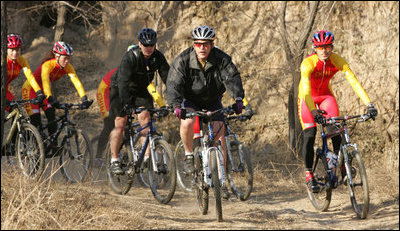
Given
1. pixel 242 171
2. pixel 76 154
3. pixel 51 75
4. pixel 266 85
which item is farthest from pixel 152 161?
pixel 266 85

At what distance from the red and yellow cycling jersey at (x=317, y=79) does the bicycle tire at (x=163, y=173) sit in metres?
1.79

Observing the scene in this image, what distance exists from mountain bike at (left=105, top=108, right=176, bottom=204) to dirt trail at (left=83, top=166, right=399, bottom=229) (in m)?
0.16

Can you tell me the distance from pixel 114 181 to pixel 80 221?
2.93 m

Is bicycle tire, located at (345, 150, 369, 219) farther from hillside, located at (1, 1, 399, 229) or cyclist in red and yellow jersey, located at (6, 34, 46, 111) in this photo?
cyclist in red and yellow jersey, located at (6, 34, 46, 111)

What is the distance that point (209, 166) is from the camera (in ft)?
20.5

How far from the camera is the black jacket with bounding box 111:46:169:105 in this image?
24.2ft

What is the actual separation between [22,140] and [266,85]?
655 centimetres

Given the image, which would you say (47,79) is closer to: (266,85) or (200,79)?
(200,79)

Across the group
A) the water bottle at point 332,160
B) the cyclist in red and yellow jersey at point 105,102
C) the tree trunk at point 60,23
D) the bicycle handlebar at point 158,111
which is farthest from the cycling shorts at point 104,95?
the tree trunk at point 60,23

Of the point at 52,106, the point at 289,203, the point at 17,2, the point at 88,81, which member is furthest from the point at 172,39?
the point at 289,203

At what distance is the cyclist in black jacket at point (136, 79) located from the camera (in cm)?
743

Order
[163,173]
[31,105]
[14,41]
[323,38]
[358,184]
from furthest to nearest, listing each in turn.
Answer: [31,105]
[14,41]
[163,173]
[323,38]
[358,184]

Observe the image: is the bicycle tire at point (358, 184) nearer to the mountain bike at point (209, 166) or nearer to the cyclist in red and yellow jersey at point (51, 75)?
the mountain bike at point (209, 166)

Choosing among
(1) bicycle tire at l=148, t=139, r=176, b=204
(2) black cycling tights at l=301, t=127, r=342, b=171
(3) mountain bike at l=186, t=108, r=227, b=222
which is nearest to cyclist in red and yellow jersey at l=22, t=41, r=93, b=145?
(1) bicycle tire at l=148, t=139, r=176, b=204
